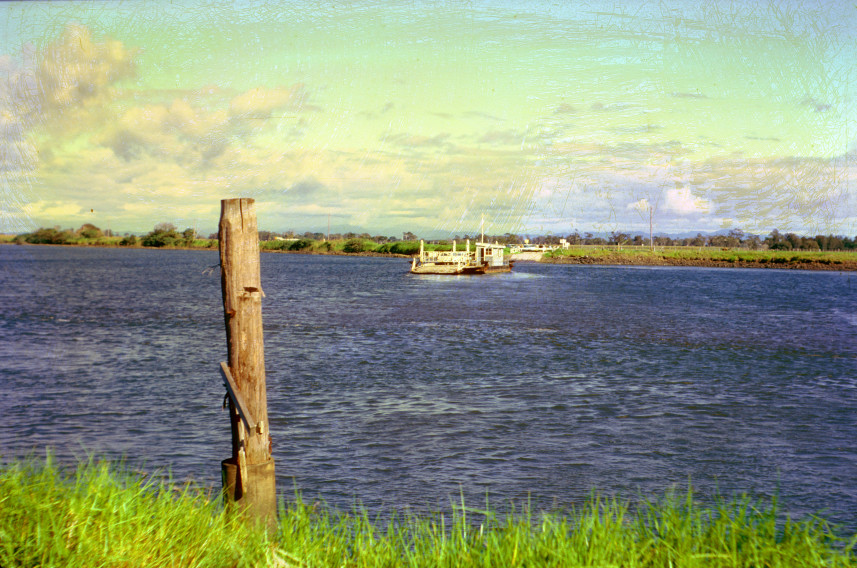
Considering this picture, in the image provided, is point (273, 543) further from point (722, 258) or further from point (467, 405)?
point (722, 258)

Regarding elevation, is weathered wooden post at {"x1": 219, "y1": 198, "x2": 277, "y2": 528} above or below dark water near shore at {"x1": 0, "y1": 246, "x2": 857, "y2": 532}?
above

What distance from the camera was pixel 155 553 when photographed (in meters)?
5.20

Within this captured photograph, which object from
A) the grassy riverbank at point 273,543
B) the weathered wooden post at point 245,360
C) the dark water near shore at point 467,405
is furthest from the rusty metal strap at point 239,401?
the dark water near shore at point 467,405

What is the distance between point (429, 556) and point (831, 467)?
9.04 m

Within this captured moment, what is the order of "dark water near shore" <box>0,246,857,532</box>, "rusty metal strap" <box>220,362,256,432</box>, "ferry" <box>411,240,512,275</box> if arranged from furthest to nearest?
1. "ferry" <box>411,240,512,275</box>
2. "dark water near shore" <box>0,246,857,532</box>
3. "rusty metal strap" <box>220,362,256,432</box>

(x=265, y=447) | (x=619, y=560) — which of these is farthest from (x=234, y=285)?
(x=619, y=560)

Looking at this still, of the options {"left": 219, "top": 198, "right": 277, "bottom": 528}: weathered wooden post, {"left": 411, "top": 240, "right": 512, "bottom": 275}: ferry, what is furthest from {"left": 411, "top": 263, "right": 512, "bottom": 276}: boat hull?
{"left": 219, "top": 198, "right": 277, "bottom": 528}: weathered wooden post

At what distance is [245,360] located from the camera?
22.3 ft

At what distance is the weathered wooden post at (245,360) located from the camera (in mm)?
6711

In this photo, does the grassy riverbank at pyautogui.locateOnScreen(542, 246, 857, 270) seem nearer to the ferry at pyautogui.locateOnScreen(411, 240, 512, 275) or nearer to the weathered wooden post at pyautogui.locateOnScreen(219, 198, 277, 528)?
the ferry at pyautogui.locateOnScreen(411, 240, 512, 275)

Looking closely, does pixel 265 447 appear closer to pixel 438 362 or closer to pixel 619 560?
pixel 619 560

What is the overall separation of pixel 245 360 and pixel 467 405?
955 centimetres

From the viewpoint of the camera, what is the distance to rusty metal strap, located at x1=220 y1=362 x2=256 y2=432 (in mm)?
6605

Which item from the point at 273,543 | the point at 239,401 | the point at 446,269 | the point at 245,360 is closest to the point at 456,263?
the point at 446,269
